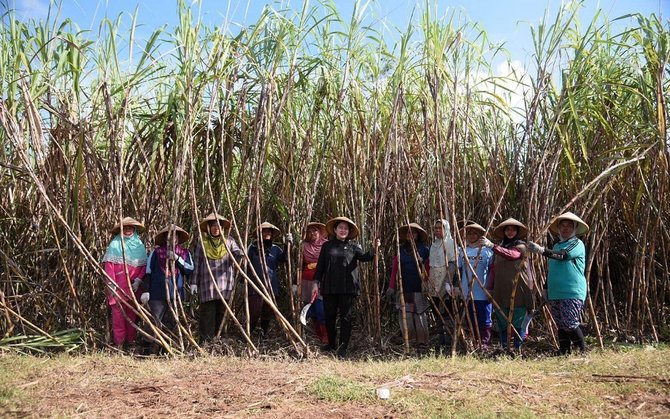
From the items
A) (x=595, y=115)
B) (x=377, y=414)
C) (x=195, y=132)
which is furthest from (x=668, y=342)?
(x=195, y=132)

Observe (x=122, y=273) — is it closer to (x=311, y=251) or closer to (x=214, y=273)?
(x=214, y=273)

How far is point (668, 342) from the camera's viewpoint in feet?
14.2

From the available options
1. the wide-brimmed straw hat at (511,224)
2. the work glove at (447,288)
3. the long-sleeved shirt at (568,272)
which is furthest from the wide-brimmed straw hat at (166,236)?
the long-sleeved shirt at (568,272)

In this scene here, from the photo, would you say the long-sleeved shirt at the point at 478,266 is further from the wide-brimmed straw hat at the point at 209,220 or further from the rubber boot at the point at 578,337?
the wide-brimmed straw hat at the point at 209,220

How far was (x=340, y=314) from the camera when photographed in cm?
444

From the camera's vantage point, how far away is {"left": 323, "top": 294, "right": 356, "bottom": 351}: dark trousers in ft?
14.5

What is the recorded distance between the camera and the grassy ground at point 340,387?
2803 mm

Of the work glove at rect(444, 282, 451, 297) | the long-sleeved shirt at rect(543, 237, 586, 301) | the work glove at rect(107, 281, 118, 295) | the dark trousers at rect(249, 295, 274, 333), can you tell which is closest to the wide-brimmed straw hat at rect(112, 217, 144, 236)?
the work glove at rect(107, 281, 118, 295)

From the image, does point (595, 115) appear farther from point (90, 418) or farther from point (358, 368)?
point (90, 418)

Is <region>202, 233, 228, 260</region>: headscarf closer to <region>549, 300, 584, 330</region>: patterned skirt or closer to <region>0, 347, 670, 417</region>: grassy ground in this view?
<region>0, 347, 670, 417</region>: grassy ground

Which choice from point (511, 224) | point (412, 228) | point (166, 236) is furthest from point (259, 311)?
point (511, 224)

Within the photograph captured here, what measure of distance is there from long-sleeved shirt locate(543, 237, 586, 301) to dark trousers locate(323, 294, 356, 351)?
1.31 m

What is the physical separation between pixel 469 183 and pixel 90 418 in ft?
10.3

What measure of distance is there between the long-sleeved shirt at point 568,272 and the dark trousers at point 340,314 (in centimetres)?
131
